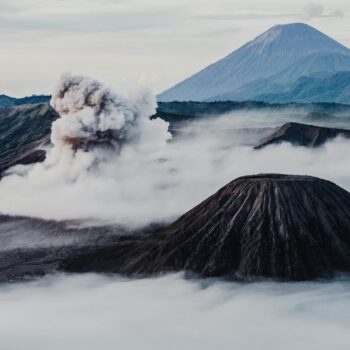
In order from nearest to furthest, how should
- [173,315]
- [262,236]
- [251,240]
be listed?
[173,315] < [251,240] < [262,236]

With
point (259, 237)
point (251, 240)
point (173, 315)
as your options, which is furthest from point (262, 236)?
point (173, 315)

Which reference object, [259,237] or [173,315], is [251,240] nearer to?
[259,237]

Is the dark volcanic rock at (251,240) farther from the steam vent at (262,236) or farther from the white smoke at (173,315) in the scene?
the white smoke at (173,315)

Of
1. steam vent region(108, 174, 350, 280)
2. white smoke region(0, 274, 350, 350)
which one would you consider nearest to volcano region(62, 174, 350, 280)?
steam vent region(108, 174, 350, 280)

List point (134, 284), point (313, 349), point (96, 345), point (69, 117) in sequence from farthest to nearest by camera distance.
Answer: point (69, 117), point (134, 284), point (96, 345), point (313, 349)

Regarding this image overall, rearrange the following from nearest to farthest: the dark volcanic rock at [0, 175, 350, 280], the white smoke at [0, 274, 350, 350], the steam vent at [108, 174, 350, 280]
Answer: the white smoke at [0, 274, 350, 350] < the steam vent at [108, 174, 350, 280] < the dark volcanic rock at [0, 175, 350, 280]

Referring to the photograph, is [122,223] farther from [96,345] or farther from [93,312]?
[96,345]

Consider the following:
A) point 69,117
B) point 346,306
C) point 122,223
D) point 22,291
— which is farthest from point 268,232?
point 69,117

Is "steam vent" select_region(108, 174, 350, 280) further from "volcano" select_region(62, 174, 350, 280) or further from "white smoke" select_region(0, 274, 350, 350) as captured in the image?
"white smoke" select_region(0, 274, 350, 350)
